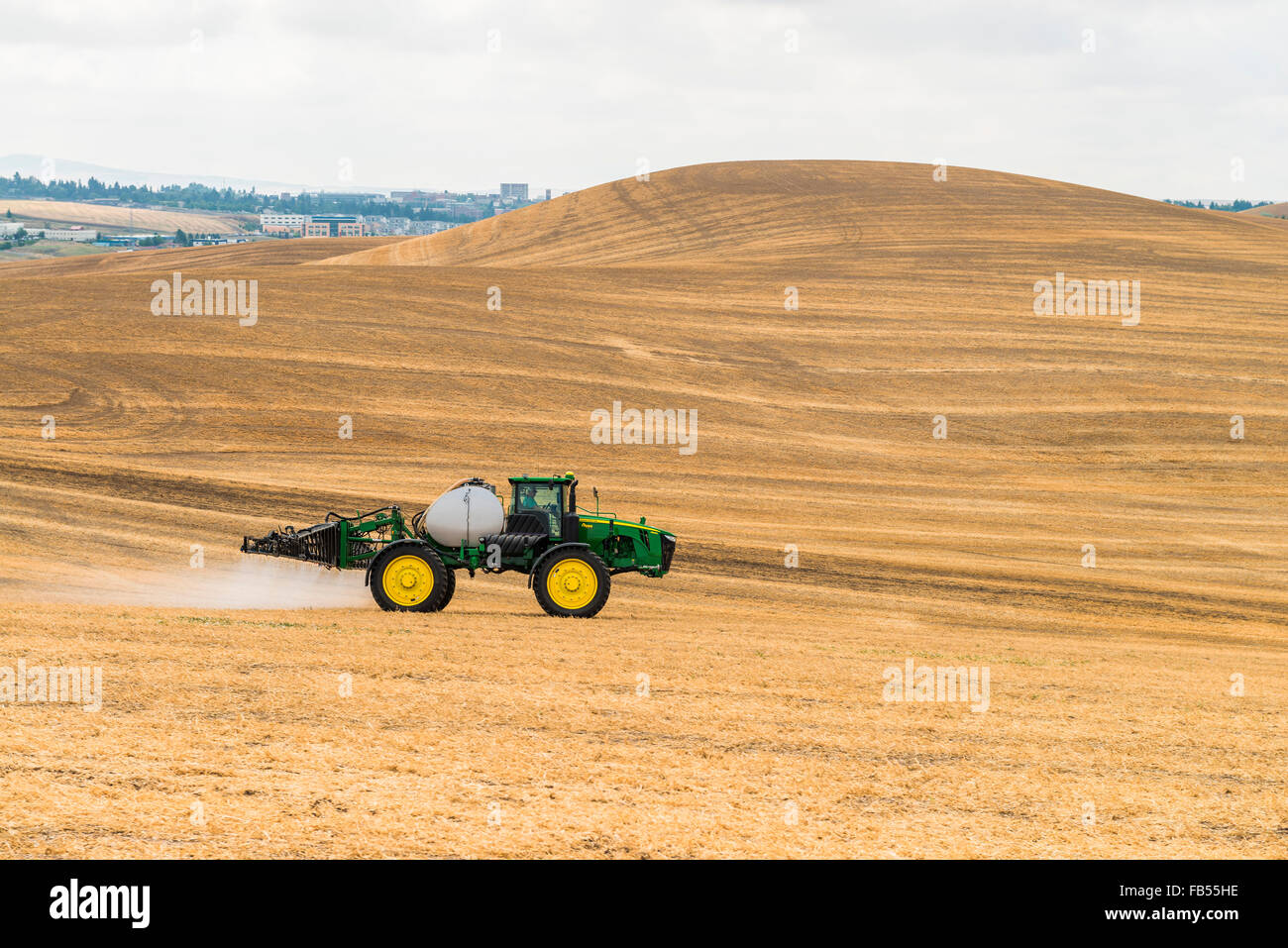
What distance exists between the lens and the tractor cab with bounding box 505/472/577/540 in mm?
21766

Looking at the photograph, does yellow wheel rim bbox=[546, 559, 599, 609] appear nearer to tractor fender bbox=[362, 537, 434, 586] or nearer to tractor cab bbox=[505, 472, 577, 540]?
tractor cab bbox=[505, 472, 577, 540]

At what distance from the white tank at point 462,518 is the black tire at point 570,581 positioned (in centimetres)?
125

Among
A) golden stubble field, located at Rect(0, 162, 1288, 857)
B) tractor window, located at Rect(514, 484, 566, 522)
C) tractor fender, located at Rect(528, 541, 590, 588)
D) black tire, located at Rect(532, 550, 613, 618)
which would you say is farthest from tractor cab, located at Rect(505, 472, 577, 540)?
golden stubble field, located at Rect(0, 162, 1288, 857)

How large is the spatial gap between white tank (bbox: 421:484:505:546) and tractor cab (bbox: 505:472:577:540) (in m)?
0.37

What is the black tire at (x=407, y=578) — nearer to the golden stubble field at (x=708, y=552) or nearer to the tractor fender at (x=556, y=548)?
the golden stubble field at (x=708, y=552)

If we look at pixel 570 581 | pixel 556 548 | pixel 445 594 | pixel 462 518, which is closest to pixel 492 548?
pixel 462 518

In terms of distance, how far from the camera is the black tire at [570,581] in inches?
851

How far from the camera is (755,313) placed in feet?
214

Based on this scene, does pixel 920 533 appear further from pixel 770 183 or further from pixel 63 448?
pixel 770 183

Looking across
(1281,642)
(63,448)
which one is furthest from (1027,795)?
(63,448)

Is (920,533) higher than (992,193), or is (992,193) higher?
(992,193)
